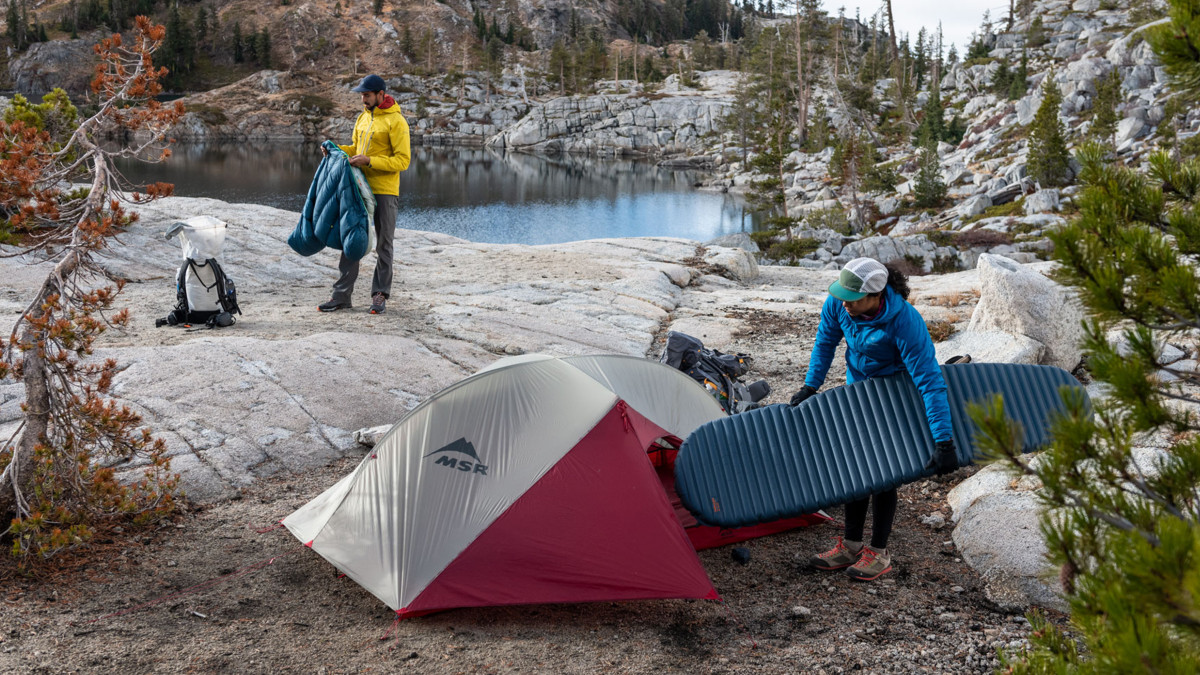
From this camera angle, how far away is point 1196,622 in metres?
1.92

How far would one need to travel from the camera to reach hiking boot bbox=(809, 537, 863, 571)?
19.1 feet

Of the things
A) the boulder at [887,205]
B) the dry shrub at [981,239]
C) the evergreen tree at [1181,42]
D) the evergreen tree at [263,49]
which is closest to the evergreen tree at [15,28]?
the evergreen tree at [263,49]

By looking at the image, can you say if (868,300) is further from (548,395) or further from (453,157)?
(453,157)

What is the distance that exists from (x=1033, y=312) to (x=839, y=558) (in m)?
6.01

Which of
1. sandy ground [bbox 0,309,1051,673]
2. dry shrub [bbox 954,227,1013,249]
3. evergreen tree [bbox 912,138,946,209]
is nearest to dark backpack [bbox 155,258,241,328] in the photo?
sandy ground [bbox 0,309,1051,673]

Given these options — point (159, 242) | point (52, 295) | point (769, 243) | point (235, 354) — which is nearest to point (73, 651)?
point (52, 295)

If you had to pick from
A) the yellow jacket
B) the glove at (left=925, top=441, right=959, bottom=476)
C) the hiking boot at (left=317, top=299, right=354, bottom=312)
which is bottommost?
the hiking boot at (left=317, top=299, right=354, bottom=312)

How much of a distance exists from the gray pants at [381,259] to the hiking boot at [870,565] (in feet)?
23.4

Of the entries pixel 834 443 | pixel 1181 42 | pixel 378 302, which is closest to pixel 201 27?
pixel 378 302

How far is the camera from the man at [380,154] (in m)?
10.2

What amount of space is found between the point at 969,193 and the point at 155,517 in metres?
41.7

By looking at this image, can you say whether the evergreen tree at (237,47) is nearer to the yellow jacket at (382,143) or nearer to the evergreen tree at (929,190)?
the evergreen tree at (929,190)

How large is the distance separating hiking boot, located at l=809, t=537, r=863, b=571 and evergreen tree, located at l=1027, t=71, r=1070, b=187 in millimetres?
34581

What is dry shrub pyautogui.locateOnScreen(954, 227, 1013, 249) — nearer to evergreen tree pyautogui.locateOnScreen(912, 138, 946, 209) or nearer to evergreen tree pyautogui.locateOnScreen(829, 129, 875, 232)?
evergreen tree pyautogui.locateOnScreen(829, 129, 875, 232)
